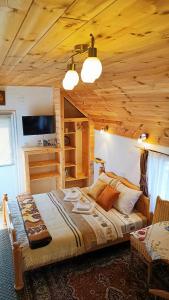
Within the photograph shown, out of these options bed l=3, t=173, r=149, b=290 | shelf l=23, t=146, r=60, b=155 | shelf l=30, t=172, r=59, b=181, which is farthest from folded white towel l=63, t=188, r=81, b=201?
shelf l=23, t=146, r=60, b=155

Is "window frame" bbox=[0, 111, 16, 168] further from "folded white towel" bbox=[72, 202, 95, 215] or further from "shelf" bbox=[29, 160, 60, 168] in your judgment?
"folded white towel" bbox=[72, 202, 95, 215]

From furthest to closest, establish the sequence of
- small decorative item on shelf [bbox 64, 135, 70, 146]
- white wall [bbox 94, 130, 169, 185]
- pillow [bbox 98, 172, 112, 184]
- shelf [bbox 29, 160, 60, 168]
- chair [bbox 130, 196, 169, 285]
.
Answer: small decorative item on shelf [bbox 64, 135, 70, 146] < shelf [bbox 29, 160, 60, 168] < pillow [bbox 98, 172, 112, 184] < white wall [bbox 94, 130, 169, 185] < chair [bbox 130, 196, 169, 285]

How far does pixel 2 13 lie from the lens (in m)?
0.93

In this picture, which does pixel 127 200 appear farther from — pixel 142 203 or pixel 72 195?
pixel 72 195

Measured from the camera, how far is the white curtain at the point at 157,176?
3139 millimetres

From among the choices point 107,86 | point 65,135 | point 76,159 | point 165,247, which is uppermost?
point 107,86

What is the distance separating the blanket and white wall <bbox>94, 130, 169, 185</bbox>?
1.74m

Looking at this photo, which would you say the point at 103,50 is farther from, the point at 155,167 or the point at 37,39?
the point at 155,167

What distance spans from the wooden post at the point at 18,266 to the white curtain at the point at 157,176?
210 cm

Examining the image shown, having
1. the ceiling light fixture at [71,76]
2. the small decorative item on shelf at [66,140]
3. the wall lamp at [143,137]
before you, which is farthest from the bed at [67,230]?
the ceiling light fixture at [71,76]

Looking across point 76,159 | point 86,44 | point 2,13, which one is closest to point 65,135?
point 76,159

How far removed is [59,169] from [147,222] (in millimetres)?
2341

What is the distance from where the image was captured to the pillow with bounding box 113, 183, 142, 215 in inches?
138

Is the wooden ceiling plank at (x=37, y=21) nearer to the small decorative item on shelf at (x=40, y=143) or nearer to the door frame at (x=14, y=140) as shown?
the door frame at (x=14, y=140)
